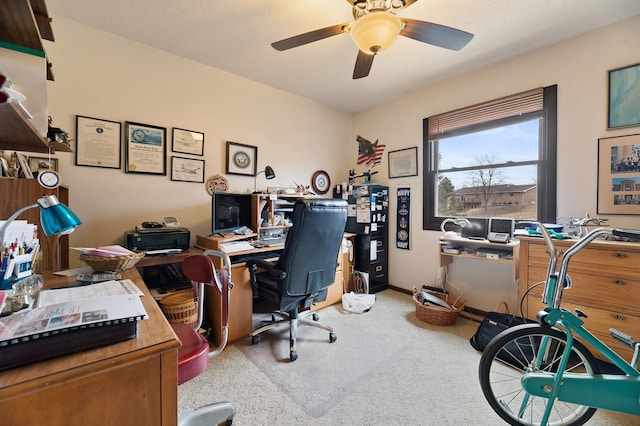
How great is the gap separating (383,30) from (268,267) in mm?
1676

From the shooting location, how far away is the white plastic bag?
2654 millimetres

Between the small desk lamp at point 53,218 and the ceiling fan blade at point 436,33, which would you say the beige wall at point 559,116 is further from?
the small desk lamp at point 53,218

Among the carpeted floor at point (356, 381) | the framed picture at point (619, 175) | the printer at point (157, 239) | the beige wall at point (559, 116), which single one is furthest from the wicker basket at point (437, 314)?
the printer at point (157, 239)


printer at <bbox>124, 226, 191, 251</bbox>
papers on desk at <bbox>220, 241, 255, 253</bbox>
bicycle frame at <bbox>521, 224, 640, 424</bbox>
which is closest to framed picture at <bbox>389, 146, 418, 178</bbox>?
bicycle frame at <bbox>521, 224, 640, 424</bbox>

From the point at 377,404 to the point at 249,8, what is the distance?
268 centimetres

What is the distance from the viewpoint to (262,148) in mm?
2945

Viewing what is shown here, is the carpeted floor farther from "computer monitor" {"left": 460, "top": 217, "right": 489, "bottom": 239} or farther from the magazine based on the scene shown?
the magazine

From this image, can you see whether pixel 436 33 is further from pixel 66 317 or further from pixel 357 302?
pixel 357 302

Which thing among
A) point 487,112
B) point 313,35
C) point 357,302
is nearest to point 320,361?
point 357,302

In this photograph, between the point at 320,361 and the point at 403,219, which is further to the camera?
the point at 403,219

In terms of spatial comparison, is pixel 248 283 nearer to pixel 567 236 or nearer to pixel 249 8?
pixel 249 8

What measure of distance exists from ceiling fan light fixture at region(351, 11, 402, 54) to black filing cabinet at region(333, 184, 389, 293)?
182cm

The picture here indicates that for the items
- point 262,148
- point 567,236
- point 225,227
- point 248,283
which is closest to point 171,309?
point 248,283

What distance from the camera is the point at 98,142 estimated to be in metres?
2.02
